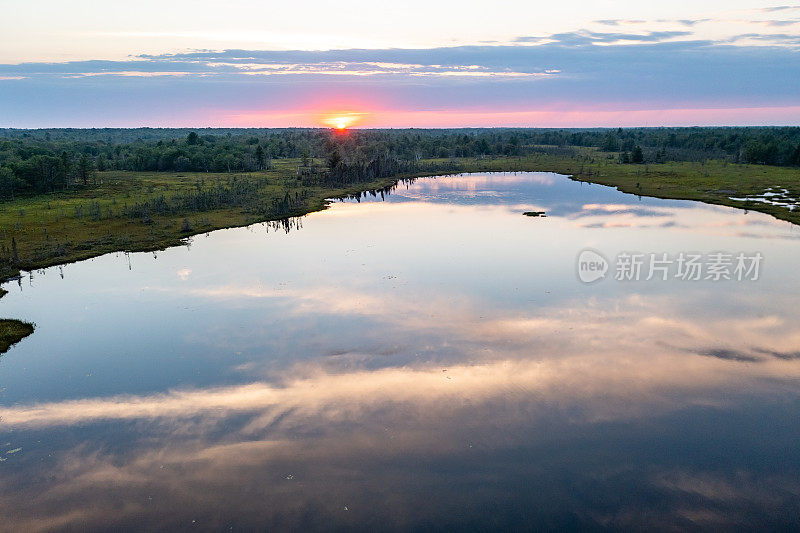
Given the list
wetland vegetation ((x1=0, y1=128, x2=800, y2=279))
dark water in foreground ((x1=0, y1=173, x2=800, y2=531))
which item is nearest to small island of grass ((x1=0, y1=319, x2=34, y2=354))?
dark water in foreground ((x1=0, y1=173, x2=800, y2=531))

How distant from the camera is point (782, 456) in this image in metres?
20.5

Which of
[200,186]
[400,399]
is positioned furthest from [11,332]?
[200,186]

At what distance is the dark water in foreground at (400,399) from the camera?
1866cm

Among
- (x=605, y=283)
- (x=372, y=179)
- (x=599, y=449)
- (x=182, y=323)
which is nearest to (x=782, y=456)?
(x=599, y=449)

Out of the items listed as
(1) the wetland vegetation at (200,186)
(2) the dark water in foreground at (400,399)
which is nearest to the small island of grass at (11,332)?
(2) the dark water in foreground at (400,399)

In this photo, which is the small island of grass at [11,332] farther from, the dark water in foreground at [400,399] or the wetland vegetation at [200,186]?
the wetland vegetation at [200,186]

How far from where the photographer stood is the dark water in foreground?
18.7 metres

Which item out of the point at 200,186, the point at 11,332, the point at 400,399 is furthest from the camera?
the point at 200,186

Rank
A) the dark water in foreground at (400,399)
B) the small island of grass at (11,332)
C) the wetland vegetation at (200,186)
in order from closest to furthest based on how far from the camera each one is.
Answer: the dark water in foreground at (400,399), the small island of grass at (11,332), the wetland vegetation at (200,186)

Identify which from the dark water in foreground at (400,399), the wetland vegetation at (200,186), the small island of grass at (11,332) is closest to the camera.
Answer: the dark water in foreground at (400,399)

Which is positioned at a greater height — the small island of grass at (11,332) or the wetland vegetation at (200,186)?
the wetland vegetation at (200,186)

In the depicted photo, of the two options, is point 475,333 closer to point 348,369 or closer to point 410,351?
point 410,351

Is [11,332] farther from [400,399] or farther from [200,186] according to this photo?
[200,186]

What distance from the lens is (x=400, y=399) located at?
25.2 meters
